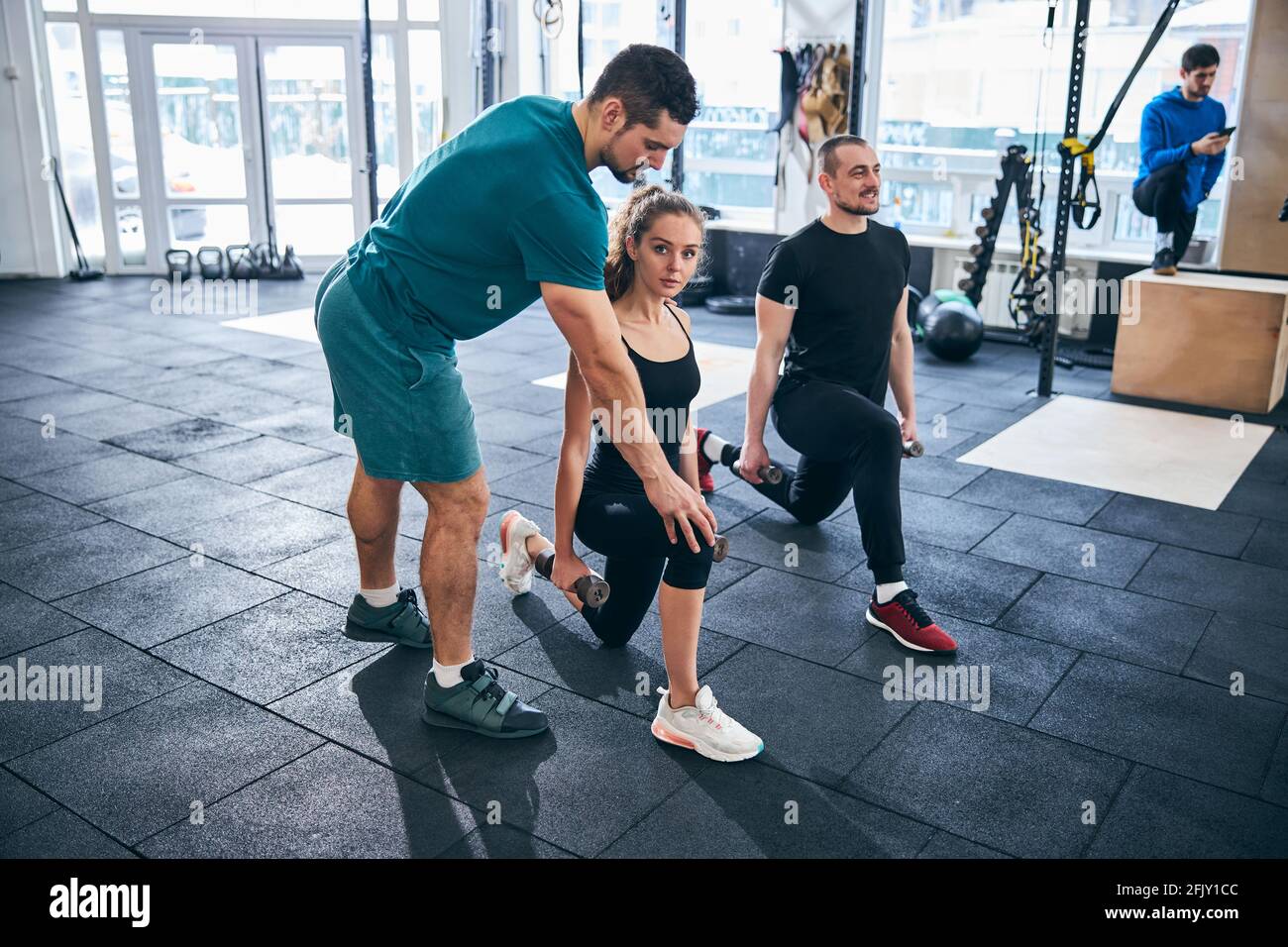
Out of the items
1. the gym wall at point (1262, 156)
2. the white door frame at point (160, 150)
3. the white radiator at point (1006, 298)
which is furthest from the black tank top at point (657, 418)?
the white door frame at point (160, 150)

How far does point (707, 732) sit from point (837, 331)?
1.32 meters

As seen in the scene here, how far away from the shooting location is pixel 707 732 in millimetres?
2260

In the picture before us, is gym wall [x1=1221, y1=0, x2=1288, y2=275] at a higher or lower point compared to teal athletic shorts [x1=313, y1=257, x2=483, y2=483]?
higher

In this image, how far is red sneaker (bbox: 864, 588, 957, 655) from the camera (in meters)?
2.72

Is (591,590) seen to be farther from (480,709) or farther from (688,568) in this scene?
(480,709)

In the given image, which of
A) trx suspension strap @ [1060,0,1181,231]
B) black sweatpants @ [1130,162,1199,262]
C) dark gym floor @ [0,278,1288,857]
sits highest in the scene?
trx suspension strap @ [1060,0,1181,231]

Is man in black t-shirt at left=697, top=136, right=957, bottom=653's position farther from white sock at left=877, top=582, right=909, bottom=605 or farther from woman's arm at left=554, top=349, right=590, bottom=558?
woman's arm at left=554, top=349, right=590, bottom=558

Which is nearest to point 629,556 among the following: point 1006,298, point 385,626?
point 385,626

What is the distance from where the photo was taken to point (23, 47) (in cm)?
807

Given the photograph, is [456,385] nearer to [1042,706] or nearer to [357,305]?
[357,305]

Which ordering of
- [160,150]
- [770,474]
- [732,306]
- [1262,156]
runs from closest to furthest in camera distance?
[770,474]
[1262,156]
[732,306]
[160,150]

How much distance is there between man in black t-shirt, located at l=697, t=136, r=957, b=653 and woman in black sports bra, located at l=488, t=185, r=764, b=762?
55 cm

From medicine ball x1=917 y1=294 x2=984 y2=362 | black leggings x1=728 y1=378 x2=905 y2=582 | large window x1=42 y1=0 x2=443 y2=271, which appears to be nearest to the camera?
black leggings x1=728 y1=378 x2=905 y2=582

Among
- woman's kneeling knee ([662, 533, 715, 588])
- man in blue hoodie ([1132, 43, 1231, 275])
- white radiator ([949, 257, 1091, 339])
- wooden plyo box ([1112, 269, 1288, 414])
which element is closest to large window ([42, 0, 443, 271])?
white radiator ([949, 257, 1091, 339])
